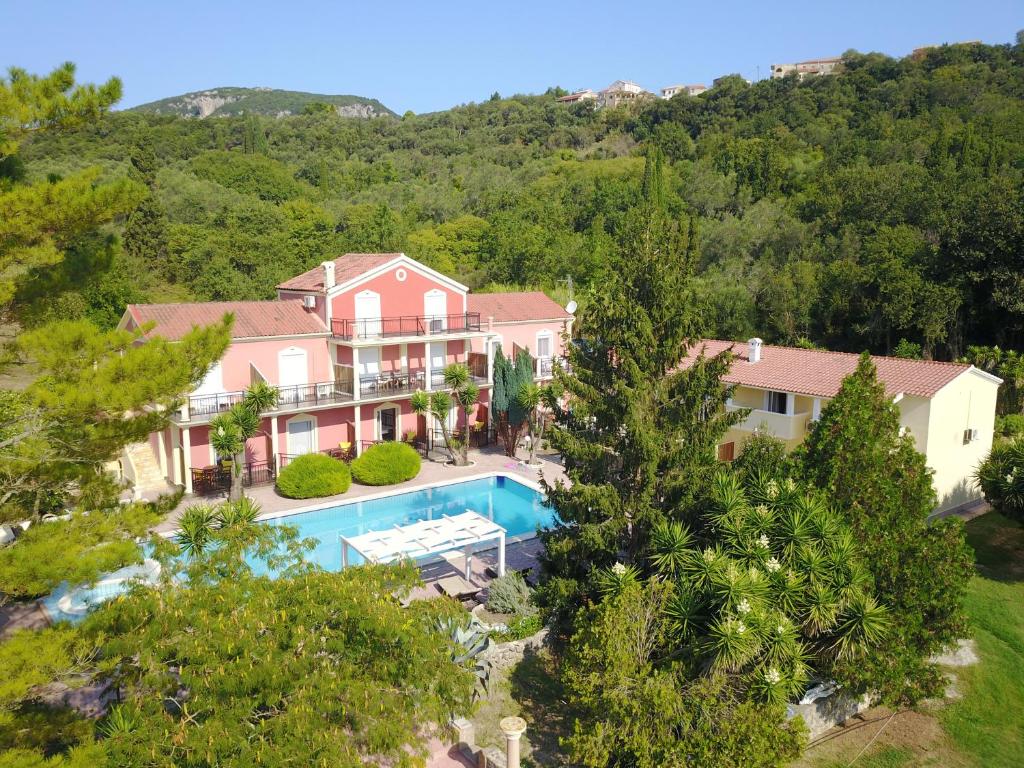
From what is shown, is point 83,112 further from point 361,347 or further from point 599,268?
point 599,268

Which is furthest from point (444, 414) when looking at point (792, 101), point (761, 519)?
point (792, 101)

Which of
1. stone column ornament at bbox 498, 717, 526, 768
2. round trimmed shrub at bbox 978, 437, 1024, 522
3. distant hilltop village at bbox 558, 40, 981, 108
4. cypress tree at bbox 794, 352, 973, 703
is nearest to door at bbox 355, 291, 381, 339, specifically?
cypress tree at bbox 794, 352, 973, 703

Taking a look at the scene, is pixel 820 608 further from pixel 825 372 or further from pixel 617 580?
pixel 825 372

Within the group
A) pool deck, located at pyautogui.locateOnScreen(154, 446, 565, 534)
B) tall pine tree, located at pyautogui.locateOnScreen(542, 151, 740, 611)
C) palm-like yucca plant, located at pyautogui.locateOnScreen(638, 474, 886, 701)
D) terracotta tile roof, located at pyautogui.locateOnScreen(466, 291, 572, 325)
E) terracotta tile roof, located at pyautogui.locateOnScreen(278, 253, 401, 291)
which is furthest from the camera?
terracotta tile roof, located at pyautogui.locateOnScreen(466, 291, 572, 325)

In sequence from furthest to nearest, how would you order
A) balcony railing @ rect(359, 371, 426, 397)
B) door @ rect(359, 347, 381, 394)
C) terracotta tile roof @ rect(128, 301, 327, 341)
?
door @ rect(359, 347, 381, 394), balcony railing @ rect(359, 371, 426, 397), terracotta tile roof @ rect(128, 301, 327, 341)

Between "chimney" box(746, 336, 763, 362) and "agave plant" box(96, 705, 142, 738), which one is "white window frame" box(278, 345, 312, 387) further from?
"agave plant" box(96, 705, 142, 738)

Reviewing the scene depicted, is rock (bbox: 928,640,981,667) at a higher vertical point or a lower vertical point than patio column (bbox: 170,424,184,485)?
lower

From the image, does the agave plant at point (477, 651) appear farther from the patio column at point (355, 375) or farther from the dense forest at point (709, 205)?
the patio column at point (355, 375)
